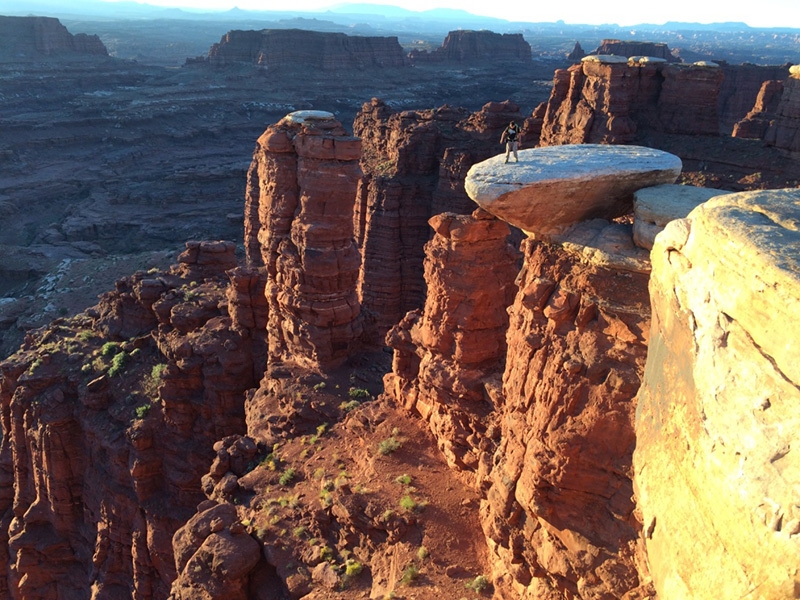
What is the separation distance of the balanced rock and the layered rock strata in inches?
401

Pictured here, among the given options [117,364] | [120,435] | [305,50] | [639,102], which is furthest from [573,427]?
[305,50]

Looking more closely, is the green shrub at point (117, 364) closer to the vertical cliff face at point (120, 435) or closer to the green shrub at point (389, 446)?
the vertical cliff face at point (120, 435)

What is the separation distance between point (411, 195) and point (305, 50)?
87.4 metres

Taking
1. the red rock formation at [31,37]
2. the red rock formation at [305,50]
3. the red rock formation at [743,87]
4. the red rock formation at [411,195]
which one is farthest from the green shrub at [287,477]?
the red rock formation at [31,37]

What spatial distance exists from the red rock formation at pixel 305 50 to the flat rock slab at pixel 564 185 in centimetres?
10685

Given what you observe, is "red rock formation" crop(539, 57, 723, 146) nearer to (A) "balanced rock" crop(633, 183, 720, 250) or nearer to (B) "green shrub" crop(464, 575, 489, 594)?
(A) "balanced rock" crop(633, 183, 720, 250)

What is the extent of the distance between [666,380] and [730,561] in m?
1.56

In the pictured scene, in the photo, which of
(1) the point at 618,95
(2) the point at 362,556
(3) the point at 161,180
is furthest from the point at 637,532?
(3) the point at 161,180

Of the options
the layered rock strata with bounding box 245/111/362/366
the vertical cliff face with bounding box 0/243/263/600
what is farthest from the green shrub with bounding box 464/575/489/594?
the vertical cliff face with bounding box 0/243/263/600

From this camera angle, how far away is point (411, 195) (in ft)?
107

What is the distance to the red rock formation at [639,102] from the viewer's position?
27.4m

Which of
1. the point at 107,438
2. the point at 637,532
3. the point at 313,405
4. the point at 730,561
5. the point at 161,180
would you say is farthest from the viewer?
the point at 161,180

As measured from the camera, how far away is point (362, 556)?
11.1 meters

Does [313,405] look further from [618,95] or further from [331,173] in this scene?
[618,95]
